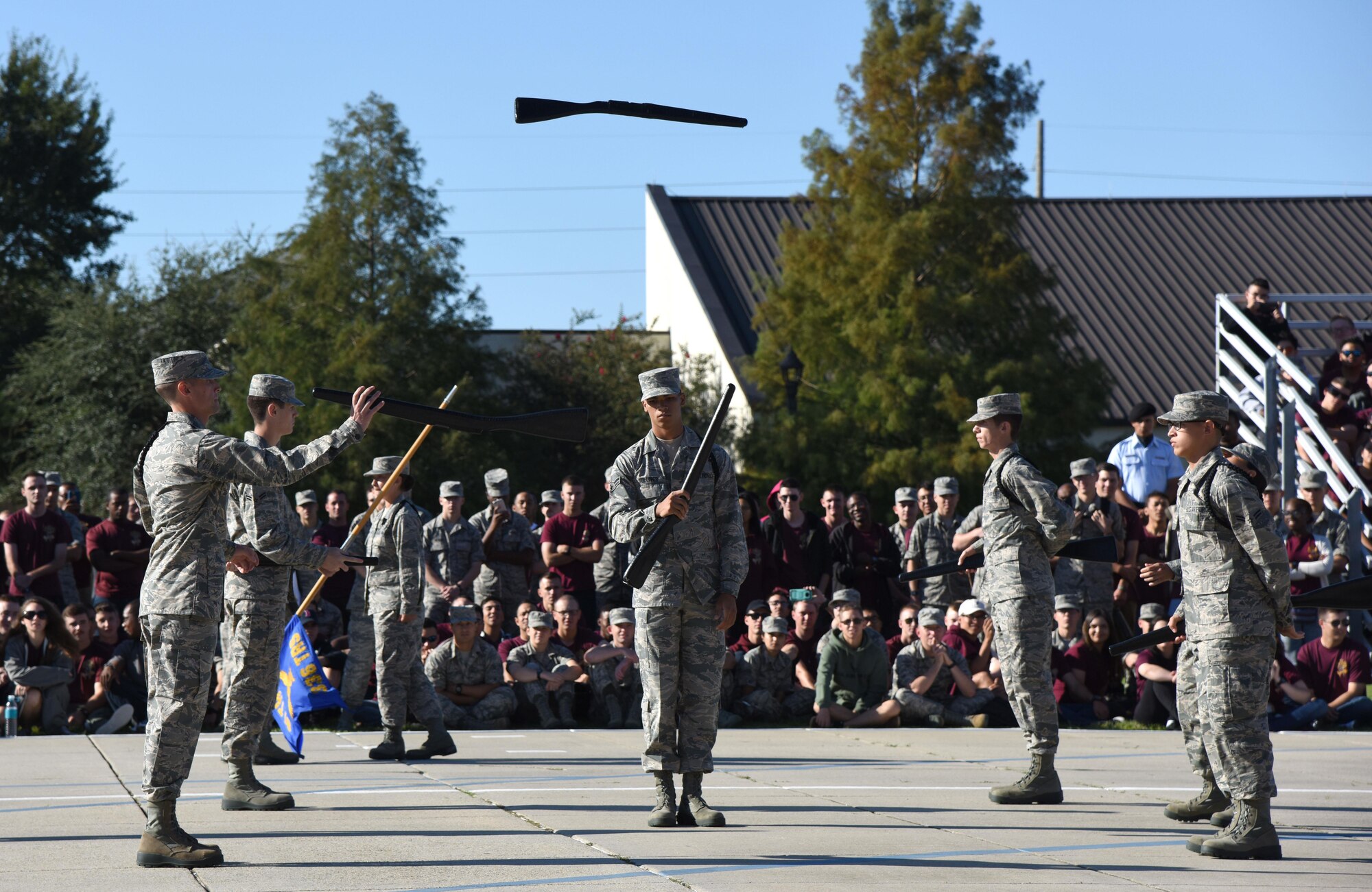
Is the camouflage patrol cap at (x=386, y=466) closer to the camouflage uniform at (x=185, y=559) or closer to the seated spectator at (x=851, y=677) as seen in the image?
the camouflage uniform at (x=185, y=559)

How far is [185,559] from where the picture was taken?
6703 mm

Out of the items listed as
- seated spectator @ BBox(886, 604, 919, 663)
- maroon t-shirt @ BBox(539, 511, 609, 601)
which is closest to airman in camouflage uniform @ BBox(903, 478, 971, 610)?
seated spectator @ BBox(886, 604, 919, 663)

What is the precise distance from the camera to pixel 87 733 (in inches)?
505

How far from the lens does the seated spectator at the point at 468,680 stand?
13531mm

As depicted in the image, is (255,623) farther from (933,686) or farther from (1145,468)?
(1145,468)

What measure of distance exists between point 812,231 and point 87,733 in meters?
15.3

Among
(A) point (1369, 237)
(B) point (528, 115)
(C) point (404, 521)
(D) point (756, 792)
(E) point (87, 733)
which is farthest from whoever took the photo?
(A) point (1369, 237)

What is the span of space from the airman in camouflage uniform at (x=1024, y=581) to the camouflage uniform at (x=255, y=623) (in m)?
3.81

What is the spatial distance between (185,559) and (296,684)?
9.67 ft

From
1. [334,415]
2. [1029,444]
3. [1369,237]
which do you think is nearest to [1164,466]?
[1029,444]

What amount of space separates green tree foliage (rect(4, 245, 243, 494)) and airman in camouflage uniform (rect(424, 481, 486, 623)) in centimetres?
1725

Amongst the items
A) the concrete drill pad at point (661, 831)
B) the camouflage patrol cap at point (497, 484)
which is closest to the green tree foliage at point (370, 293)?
the camouflage patrol cap at point (497, 484)

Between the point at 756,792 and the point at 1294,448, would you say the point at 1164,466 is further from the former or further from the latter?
the point at 756,792

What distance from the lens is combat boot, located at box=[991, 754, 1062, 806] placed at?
8.46 m
